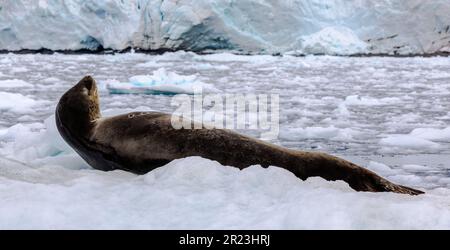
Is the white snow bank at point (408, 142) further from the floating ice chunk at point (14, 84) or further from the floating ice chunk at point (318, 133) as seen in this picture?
the floating ice chunk at point (14, 84)

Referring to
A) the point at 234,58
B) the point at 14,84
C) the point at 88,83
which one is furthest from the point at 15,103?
the point at 234,58

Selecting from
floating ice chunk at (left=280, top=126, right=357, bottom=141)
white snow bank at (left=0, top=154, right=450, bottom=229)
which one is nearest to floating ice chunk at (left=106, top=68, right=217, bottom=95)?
floating ice chunk at (left=280, top=126, right=357, bottom=141)

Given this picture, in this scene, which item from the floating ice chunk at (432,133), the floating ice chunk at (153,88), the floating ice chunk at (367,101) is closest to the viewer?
the floating ice chunk at (432,133)

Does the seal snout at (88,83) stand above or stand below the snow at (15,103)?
above

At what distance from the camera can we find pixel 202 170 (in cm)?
192

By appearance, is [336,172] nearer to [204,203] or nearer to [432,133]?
[204,203]

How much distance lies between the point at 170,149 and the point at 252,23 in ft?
53.4

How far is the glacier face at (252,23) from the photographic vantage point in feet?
57.4

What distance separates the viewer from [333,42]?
1758cm

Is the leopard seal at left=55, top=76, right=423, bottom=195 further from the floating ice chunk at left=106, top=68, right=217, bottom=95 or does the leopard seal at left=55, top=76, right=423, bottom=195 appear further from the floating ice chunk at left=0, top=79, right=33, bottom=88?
the floating ice chunk at left=0, top=79, right=33, bottom=88

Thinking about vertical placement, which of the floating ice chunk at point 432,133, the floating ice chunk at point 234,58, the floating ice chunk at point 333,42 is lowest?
the floating ice chunk at point 432,133

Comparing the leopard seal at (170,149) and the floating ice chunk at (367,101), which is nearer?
the leopard seal at (170,149)

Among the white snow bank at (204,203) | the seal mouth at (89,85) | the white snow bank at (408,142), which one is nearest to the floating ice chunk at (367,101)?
the white snow bank at (408,142)
